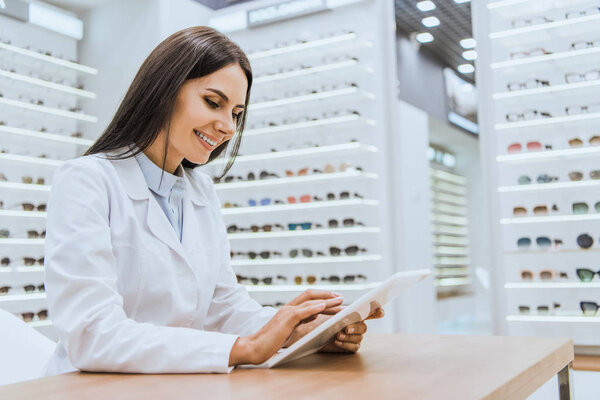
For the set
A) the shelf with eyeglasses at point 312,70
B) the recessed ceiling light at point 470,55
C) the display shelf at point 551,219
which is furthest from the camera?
the shelf with eyeglasses at point 312,70

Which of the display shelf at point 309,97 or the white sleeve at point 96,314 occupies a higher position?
the display shelf at point 309,97

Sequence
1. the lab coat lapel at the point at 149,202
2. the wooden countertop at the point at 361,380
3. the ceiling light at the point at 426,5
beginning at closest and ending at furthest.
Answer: the wooden countertop at the point at 361,380 → the lab coat lapel at the point at 149,202 → the ceiling light at the point at 426,5

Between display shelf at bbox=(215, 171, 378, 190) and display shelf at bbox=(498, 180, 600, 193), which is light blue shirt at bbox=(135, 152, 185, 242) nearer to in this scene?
display shelf at bbox=(498, 180, 600, 193)

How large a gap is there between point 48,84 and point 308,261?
129 inches

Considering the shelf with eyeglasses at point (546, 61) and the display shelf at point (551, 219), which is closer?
the display shelf at point (551, 219)

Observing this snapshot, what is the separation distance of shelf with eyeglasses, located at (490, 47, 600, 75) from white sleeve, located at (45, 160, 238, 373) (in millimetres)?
5011

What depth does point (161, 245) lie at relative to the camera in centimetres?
134

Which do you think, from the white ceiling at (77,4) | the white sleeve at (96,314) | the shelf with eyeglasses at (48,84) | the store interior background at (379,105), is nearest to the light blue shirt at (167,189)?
the white sleeve at (96,314)

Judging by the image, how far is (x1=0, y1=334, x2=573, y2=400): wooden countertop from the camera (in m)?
0.88

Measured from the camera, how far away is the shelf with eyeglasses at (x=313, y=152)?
6121 mm

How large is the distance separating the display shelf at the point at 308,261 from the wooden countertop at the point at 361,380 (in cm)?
475

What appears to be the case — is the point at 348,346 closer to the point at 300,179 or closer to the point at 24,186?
the point at 300,179

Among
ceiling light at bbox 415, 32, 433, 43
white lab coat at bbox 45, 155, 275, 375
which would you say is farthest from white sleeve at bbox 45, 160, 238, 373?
ceiling light at bbox 415, 32, 433, 43

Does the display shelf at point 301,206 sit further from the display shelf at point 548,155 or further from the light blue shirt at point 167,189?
the light blue shirt at point 167,189
